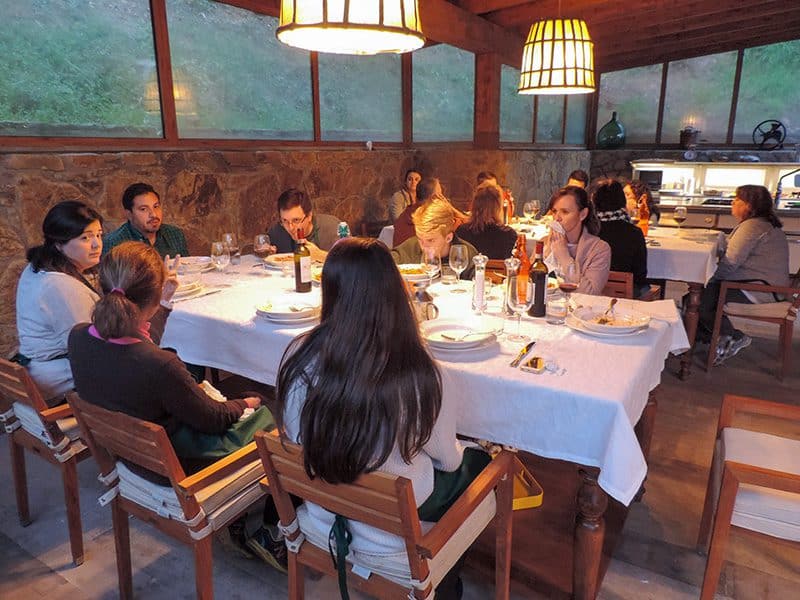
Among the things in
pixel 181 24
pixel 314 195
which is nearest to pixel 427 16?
pixel 314 195

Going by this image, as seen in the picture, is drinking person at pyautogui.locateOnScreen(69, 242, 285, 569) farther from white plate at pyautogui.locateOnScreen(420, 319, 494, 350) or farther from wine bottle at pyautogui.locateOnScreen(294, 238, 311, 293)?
wine bottle at pyautogui.locateOnScreen(294, 238, 311, 293)

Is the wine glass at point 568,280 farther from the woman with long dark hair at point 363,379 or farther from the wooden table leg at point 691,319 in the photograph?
the wooden table leg at point 691,319

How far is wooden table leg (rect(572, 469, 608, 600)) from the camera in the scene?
1.50 meters

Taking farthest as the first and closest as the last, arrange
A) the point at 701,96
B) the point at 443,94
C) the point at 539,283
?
the point at 701,96, the point at 443,94, the point at 539,283

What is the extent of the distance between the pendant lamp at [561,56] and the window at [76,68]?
2285mm

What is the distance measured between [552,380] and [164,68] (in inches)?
123

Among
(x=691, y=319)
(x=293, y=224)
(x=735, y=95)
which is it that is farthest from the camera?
(x=735, y=95)

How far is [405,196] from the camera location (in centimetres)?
521

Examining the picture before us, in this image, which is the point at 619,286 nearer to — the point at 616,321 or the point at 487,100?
the point at 616,321

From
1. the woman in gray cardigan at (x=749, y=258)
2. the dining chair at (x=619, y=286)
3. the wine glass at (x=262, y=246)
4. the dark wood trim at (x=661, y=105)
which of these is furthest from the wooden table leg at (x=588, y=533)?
the dark wood trim at (x=661, y=105)

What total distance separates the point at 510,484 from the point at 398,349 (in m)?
0.61

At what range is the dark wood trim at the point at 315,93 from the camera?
14.5 ft

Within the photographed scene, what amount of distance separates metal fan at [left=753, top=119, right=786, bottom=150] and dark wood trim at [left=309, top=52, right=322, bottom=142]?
6099 mm

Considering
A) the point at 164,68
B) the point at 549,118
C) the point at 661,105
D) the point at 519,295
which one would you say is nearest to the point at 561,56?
the point at 519,295
